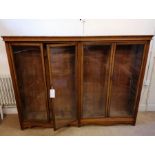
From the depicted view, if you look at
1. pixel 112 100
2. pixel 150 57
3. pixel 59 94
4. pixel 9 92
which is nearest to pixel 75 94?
pixel 59 94

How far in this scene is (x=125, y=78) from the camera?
7.58 feet

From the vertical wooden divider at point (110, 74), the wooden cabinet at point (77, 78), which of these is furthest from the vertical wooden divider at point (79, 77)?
the vertical wooden divider at point (110, 74)

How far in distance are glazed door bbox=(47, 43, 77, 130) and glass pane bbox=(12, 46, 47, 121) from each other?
0.18 metres

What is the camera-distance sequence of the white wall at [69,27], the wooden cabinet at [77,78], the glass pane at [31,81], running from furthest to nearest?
the white wall at [69,27]
the glass pane at [31,81]
the wooden cabinet at [77,78]

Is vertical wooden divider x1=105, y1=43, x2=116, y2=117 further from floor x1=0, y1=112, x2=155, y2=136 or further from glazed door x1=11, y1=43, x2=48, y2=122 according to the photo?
glazed door x1=11, y1=43, x2=48, y2=122

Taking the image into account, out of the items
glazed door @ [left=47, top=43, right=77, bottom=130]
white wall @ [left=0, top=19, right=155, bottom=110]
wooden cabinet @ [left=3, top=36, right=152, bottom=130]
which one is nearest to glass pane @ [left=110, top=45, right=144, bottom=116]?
wooden cabinet @ [left=3, top=36, right=152, bottom=130]

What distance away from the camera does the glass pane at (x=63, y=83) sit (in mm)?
2072

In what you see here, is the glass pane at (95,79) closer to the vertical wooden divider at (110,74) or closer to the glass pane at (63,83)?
the vertical wooden divider at (110,74)

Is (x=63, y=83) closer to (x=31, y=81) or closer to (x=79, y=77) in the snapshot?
(x=79, y=77)

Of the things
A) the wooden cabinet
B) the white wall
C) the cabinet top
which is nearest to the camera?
the cabinet top

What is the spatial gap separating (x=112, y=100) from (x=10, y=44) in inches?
67.4

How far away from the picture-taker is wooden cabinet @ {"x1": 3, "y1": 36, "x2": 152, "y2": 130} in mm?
1970

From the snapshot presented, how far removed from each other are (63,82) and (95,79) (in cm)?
49

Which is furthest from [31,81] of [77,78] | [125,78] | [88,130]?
[125,78]
